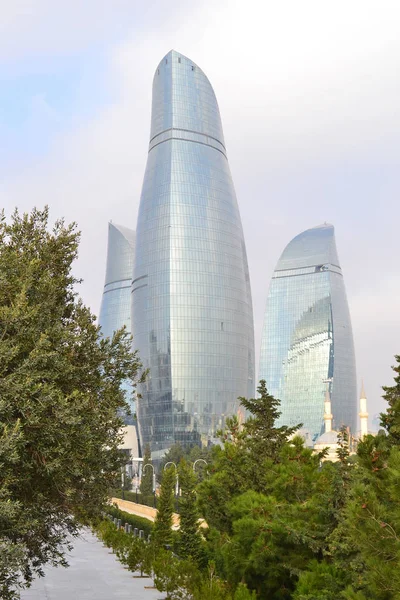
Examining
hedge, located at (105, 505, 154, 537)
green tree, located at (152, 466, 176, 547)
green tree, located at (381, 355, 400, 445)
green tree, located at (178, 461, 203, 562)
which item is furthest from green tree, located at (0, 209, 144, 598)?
hedge, located at (105, 505, 154, 537)

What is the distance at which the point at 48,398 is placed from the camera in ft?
45.5

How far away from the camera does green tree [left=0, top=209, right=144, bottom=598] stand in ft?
45.5

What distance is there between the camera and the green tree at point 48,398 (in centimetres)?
1387

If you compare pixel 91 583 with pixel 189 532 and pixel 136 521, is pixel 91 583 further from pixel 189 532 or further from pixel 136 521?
pixel 136 521

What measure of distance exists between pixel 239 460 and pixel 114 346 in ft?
35.7

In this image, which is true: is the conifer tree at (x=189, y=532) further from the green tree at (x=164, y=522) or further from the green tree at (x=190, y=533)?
the green tree at (x=164, y=522)

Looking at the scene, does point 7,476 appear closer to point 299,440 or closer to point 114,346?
point 114,346

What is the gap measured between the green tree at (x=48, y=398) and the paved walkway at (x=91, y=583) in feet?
23.5

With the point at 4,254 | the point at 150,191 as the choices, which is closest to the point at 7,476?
the point at 4,254

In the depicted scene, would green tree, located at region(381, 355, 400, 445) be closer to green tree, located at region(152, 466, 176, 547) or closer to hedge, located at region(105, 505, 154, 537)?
green tree, located at region(152, 466, 176, 547)

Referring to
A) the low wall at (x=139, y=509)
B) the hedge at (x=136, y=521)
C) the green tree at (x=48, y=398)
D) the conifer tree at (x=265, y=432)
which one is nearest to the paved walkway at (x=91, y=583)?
the conifer tree at (x=265, y=432)

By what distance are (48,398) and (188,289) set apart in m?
120

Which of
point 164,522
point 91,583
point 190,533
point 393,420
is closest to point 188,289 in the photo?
point 164,522

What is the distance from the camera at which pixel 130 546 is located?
110ft
